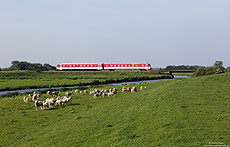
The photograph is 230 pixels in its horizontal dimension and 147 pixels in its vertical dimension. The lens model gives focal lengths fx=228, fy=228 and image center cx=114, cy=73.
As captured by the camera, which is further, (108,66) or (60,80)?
(108,66)

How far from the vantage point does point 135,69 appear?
341 ft

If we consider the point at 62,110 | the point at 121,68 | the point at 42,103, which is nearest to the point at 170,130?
the point at 62,110

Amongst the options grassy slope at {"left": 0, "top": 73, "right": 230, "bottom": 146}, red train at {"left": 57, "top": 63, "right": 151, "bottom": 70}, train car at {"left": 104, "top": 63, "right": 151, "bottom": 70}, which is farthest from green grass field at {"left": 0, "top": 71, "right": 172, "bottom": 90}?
grassy slope at {"left": 0, "top": 73, "right": 230, "bottom": 146}

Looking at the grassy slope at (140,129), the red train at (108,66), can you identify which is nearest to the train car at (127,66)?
the red train at (108,66)

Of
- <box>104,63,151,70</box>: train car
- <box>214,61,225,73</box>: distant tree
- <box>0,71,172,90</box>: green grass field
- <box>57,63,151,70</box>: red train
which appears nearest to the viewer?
A: <box>0,71,172,90</box>: green grass field

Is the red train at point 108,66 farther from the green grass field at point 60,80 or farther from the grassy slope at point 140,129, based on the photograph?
the grassy slope at point 140,129

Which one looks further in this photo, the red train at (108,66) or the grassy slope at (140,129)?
the red train at (108,66)

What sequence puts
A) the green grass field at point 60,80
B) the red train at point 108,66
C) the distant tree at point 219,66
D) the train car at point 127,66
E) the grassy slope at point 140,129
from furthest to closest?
the red train at point 108,66 < the train car at point 127,66 < the distant tree at point 219,66 < the green grass field at point 60,80 < the grassy slope at point 140,129

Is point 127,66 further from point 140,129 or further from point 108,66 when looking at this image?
point 140,129

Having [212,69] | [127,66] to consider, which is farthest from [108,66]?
[212,69]

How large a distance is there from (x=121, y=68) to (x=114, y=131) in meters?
90.7

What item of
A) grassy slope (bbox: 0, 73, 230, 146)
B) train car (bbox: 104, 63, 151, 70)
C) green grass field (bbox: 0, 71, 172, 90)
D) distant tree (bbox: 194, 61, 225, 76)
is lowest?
grassy slope (bbox: 0, 73, 230, 146)

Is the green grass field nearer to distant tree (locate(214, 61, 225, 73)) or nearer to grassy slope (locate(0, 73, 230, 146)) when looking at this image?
distant tree (locate(214, 61, 225, 73))

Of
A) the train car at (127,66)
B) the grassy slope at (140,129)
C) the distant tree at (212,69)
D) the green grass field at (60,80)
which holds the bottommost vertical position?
the grassy slope at (140,129)
